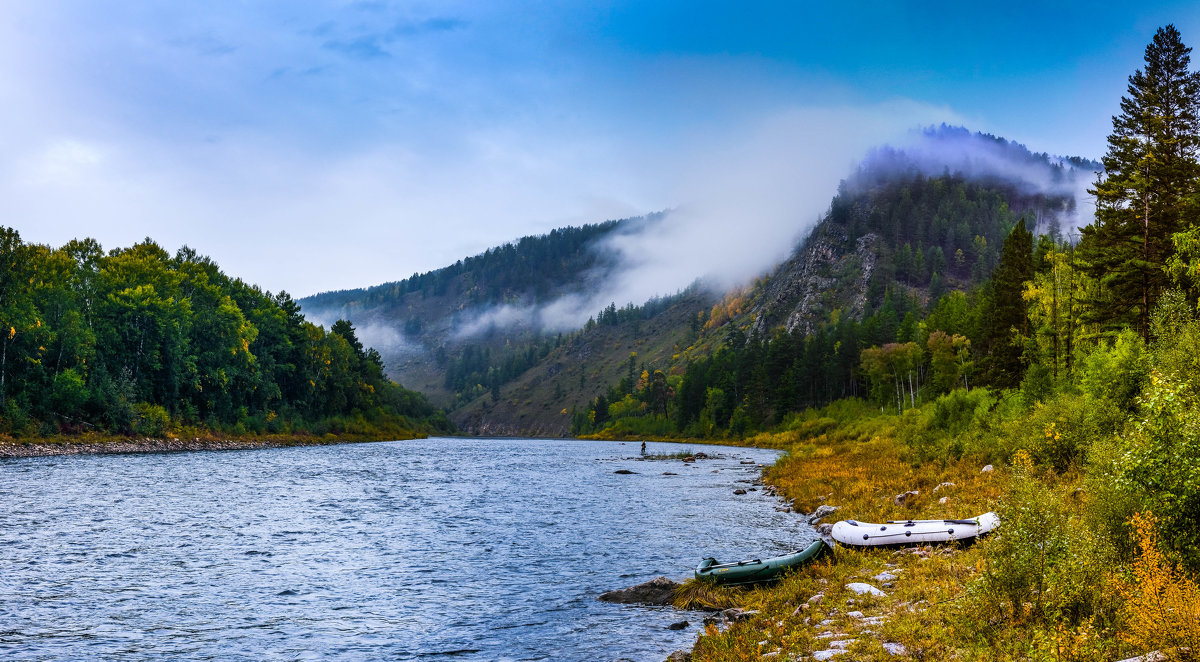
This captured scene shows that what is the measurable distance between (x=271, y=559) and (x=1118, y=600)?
86.4 ft

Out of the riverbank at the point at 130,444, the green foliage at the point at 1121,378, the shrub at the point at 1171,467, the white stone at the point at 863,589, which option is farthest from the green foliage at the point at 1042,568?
the riverbank at the point at 130,444

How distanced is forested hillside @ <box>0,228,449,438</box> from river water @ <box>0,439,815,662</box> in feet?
89.9

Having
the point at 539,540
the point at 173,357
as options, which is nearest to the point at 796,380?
the point at 173,357

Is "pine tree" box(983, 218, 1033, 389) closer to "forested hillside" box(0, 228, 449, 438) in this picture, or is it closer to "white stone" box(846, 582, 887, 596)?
"white stone" box(846, 582, 887, 596)

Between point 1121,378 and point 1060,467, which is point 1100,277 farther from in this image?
point 1060,467

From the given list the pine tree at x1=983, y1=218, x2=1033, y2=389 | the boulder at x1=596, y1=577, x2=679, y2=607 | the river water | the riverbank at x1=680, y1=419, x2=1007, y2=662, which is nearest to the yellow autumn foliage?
the riverbank at x1=680, y1=419, x2=1007, y2=662

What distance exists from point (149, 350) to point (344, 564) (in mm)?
86647

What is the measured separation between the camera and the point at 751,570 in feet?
69.8

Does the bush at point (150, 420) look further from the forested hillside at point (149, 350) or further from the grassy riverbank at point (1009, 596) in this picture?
the grassy riverbank at point (1009, 596)

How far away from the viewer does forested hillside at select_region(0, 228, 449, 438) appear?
240 feet

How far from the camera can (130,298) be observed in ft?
293

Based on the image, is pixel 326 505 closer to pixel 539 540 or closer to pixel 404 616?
pixel 539 540

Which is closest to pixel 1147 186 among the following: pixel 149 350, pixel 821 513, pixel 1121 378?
pixel 1121 378

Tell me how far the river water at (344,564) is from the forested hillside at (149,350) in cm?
2741
